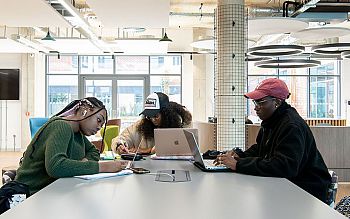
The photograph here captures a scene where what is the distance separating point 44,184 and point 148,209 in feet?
3.28

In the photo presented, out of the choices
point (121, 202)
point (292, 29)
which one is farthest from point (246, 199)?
point (292, 29)

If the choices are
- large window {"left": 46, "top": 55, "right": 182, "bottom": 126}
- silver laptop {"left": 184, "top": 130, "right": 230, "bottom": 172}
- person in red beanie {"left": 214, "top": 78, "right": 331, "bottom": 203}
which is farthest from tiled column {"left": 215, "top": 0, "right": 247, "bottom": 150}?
large window {"left": 46, "top": 55, "right": 182, "bottom": 126}

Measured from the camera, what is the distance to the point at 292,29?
7.13 meters

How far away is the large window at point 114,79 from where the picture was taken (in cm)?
1359

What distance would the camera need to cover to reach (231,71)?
20.3 feet

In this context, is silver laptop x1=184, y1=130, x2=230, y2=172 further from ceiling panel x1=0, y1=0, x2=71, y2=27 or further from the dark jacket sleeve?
ceiling panel x1=0, y1=0, x2=71, y2=27

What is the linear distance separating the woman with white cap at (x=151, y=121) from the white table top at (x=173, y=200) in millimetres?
1541

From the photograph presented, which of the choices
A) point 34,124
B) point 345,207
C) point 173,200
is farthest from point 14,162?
point 345,207

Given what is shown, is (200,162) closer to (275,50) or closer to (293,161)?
(293,161)

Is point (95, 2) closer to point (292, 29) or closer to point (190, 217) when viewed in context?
point (292, 29)

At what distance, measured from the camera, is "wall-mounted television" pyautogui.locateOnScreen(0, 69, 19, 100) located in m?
12.9

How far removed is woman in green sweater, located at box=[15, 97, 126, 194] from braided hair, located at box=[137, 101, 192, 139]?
4.34 ft

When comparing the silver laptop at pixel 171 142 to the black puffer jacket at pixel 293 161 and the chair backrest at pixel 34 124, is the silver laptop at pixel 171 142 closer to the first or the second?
the black puffer jacket at pixel 293 161

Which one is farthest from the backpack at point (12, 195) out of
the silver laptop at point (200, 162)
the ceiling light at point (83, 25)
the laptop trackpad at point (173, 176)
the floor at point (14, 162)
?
the floor at point (14, 162)
